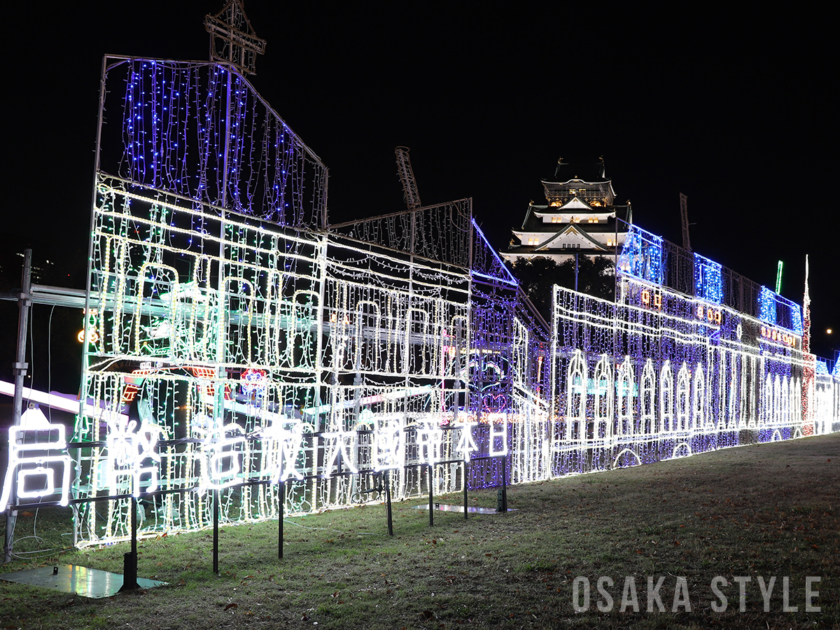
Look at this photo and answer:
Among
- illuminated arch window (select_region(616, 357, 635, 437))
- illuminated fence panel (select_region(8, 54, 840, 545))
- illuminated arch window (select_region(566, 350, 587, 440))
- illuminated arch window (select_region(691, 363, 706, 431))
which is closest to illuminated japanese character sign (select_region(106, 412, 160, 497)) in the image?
illuminated fence panel (select_region(8, 54, 840, 545))

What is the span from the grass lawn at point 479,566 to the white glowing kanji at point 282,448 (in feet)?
2.08

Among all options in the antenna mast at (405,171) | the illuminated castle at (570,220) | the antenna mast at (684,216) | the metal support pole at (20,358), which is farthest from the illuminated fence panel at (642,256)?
the illuminated castle at (570,220)

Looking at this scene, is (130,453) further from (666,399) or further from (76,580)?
(666,399)

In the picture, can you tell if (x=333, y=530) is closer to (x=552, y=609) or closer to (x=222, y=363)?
(x=222, y=363)

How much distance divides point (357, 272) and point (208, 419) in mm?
3314

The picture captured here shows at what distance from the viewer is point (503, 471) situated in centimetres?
974

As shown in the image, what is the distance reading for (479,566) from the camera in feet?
22.0

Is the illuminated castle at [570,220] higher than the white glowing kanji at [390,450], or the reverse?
the illuminated castle at [570,220]

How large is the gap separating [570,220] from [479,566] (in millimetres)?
54969

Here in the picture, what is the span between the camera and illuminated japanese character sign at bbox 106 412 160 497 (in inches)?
274

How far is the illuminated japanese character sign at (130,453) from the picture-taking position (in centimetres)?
695

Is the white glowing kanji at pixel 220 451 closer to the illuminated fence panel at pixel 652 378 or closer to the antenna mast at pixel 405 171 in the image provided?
the illuminated fence panel at pixel 652 378

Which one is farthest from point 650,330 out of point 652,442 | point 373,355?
point 373,355

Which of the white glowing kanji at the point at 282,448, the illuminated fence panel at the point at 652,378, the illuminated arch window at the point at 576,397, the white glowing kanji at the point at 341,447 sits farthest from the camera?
the illuminated fence panel at the point at 652,378
